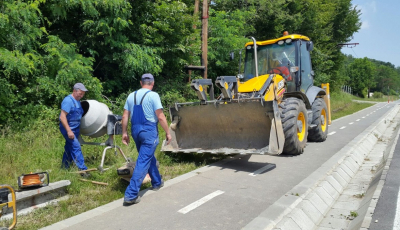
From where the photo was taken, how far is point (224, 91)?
21.9 ft

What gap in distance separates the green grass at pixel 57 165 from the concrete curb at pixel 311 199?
2.31 m

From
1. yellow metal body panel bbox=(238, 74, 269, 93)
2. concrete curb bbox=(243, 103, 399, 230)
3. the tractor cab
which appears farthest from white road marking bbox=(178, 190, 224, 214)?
the tractor cab

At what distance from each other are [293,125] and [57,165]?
4.88 metres

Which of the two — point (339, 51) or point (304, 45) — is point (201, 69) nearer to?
point (304, 45)

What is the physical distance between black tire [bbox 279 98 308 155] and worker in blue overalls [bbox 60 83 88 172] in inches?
166

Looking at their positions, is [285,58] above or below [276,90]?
above

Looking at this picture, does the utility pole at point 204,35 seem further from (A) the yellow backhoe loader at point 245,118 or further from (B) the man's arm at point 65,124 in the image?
(B) the man's arm at point 65,124

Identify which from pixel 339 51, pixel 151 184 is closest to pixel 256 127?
pixel 151 184

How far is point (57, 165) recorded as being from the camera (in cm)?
614

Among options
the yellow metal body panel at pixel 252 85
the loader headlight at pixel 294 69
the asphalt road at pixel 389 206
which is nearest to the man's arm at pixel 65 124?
the yellow metal body panel at pixel 252 85

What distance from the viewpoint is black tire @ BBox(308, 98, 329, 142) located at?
31.3 ft

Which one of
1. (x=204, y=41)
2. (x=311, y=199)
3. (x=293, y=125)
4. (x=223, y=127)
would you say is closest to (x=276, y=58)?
(x=293, y=125)

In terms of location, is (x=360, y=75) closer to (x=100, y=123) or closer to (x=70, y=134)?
(x=100, y=123)

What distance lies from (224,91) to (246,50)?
3.22 meters
